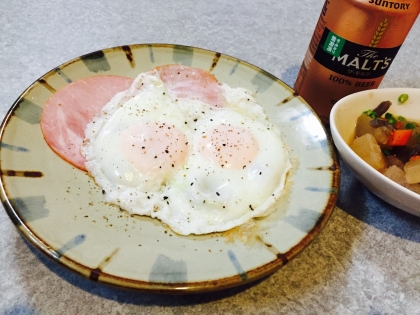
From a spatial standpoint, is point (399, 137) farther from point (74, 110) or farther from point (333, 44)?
point (74, 110)

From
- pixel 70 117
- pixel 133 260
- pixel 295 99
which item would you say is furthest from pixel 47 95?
pixel 295 99

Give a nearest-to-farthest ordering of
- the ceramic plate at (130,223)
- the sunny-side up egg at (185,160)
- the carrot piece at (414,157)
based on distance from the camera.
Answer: the ceramic plate at (130,223) < the sunny-side up egg at (185,160) < the carrot piece at (414,157)

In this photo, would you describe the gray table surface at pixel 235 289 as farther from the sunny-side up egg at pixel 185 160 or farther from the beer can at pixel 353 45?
the beer can at pixel 353 45

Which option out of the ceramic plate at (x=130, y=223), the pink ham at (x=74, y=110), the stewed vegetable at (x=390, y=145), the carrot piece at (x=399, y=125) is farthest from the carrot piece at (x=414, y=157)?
the pink ham at (x=74, y=110)

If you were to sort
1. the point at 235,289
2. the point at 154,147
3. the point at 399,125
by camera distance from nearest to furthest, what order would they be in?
1. the point at 235,289
2. the point at 154,147
3. the point at 399,125

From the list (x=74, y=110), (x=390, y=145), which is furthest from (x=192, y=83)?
(x=390, y=145)

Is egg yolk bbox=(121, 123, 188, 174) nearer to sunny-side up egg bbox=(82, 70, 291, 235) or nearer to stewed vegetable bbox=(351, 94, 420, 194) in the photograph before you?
sunny-side up egg bbox=(82, 70, 291, 235)

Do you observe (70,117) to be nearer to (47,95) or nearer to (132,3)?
(47,95)
